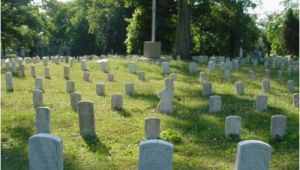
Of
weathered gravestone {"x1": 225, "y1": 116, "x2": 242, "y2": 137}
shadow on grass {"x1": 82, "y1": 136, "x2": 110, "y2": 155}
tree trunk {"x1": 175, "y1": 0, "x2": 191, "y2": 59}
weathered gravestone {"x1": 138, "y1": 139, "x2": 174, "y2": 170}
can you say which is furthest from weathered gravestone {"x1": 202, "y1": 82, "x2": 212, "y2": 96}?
tree trunk {"x1": 175, "y1": 0, "x2": 191, "y2": 59}

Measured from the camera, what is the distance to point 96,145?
8586 mm

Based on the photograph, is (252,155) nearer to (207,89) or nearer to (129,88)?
(207,89)

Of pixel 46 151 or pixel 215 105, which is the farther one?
pixel 215 105

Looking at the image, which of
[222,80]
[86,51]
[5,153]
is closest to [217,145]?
[5,153]

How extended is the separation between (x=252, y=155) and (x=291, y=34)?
39.9m

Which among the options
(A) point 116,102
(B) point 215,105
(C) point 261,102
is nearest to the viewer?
(B) point 215,105

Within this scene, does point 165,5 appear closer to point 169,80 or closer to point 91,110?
point 169,80

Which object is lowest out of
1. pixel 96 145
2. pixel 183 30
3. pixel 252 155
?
pixel 96 145

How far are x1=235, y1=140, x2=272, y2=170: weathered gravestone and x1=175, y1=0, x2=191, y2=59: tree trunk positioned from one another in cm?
2410

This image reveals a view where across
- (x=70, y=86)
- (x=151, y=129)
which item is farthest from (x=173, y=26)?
(x=151, y=129)

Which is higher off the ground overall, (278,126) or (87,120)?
(87,120)

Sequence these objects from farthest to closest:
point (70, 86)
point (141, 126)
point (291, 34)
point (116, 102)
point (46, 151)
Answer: point (291, 34), point (70, 86), point (116, 102), point (141, 126), point (46, 151)

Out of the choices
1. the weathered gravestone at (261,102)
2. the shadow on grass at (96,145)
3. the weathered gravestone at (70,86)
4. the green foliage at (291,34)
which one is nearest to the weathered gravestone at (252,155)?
the shadow on grass at (96,145)

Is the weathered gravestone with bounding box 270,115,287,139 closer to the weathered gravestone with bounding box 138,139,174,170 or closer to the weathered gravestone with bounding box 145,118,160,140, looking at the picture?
the weathered gravestone with bounding box 145,118,160,140
